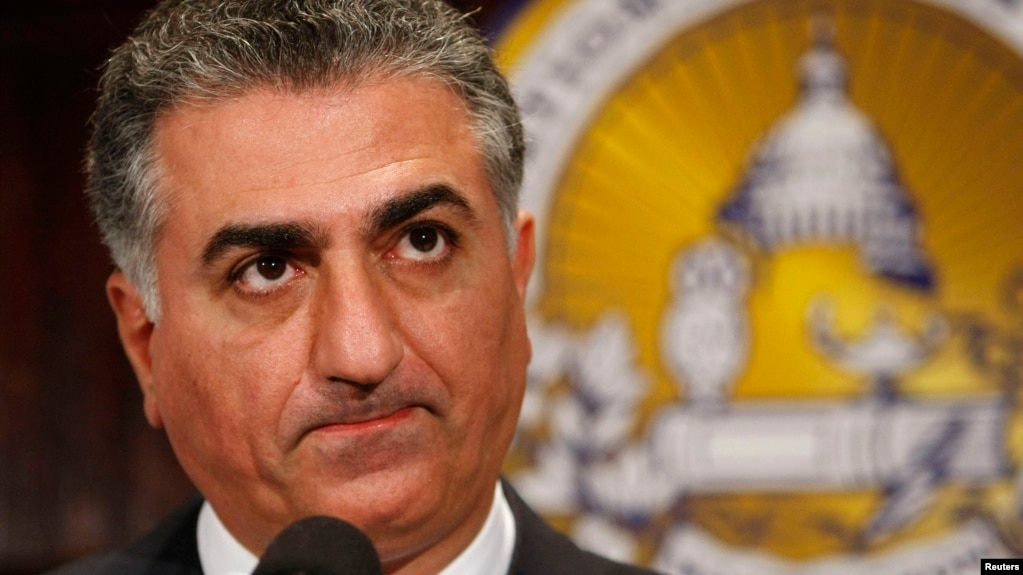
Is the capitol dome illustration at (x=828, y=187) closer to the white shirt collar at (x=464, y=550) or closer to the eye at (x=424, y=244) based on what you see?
the white shirt collar at (x=464, y=550)

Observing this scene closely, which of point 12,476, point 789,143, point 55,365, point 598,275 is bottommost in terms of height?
point 12,476

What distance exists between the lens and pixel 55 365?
2.37 meters

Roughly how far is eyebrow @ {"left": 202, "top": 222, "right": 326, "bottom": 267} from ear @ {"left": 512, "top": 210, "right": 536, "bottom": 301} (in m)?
0.31

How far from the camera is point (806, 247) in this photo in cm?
211

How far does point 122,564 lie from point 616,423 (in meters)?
0.96

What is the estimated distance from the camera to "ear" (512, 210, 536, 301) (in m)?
1.38

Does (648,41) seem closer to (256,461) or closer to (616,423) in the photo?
(616,423)

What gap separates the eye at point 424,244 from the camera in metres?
1.16

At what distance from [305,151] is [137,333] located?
335mm

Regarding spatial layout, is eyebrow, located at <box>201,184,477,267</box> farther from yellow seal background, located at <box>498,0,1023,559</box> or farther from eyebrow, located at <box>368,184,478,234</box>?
yellow seal background, located at <box>498,0,1023,559</box>

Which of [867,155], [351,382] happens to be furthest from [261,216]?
[867,155]

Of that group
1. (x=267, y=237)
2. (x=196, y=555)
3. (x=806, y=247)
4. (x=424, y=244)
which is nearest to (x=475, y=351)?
(x=424, y=244)

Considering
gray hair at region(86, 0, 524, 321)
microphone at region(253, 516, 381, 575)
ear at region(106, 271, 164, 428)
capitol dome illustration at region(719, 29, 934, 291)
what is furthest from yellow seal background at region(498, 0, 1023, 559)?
microphone at region(253, 516, 381, 575)

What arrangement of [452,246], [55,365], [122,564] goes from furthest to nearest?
[55,365]
[122,564]
[452,246]
